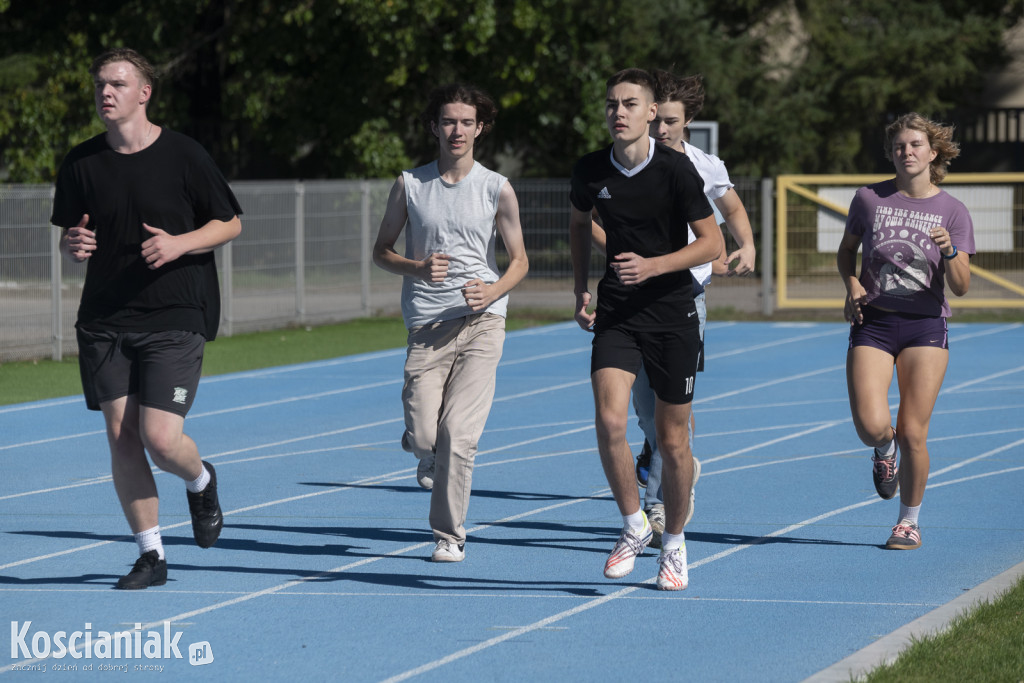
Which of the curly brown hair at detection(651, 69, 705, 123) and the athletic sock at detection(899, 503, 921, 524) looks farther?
the curly brown hair at detection(651, 69, 705, 123)

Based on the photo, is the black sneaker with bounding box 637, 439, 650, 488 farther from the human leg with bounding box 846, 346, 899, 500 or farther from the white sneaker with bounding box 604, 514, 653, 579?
the white sneaker with bounding box 604, 514, 653, 579

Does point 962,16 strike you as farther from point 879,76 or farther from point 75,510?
point 75,510

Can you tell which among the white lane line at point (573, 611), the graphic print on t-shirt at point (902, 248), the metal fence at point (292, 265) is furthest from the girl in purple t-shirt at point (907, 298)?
the metal fence at point (292, 265)

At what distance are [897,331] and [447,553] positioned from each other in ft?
7.63

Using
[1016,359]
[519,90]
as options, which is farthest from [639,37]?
[1016,359]

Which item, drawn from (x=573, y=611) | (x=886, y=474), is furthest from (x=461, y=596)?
(x=886, y=474)

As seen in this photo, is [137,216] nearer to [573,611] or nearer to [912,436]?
[573,611]

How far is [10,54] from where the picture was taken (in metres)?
28.7

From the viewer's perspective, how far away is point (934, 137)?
7.48 meters

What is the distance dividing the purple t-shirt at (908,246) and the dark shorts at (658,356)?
4.06 ft

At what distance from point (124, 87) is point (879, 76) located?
85.3 ft

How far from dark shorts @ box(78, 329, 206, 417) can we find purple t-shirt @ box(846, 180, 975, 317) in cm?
311

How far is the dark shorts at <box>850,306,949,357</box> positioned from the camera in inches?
294

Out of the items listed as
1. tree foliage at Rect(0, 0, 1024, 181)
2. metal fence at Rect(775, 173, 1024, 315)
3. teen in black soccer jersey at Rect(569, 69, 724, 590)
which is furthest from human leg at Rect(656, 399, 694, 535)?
tree foliage at Rect(0, 0, 1024, 181)
